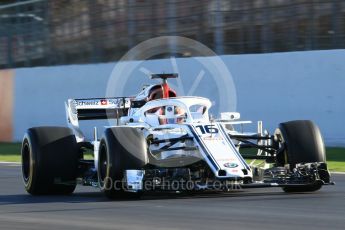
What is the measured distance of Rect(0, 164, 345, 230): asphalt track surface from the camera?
29.8ft

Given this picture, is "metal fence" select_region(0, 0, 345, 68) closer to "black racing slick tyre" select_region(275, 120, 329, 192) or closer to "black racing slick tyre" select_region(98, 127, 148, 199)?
"black racing slick tyre" select_region(275, 120, 329, 192)

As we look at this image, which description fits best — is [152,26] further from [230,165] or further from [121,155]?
[230,165]

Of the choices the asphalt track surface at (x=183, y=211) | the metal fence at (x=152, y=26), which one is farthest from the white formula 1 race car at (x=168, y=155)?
the metal fence at (x=152, y=26)

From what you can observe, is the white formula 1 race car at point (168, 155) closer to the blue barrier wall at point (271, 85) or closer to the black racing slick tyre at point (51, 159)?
the black racing slick tyre at point (51, 159)

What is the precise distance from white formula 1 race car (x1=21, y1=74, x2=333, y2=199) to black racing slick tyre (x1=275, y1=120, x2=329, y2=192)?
13 millimetres

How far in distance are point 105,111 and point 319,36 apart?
7.24 meters

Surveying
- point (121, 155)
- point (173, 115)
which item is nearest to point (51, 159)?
point (121, 155)

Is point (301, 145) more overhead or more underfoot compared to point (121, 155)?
more overhead

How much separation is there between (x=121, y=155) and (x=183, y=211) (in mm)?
1458

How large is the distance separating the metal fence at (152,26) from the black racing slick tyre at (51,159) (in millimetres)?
8392

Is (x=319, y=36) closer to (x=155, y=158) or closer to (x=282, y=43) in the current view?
(x=282, y=43)

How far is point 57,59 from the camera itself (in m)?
25.3

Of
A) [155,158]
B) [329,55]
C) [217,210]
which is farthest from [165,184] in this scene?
[329,55]

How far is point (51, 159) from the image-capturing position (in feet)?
40.9
